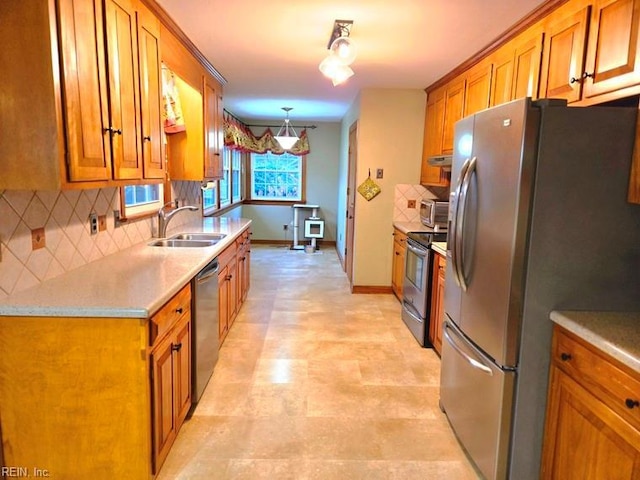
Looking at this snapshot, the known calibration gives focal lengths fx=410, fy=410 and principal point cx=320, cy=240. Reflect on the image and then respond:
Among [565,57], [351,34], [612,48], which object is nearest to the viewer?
[612,48]

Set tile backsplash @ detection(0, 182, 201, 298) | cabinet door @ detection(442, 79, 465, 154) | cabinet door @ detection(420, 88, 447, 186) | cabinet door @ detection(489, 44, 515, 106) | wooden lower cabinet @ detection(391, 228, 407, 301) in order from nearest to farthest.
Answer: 1. tile backsplash @ detection(0, 182, 201, 298)
2. cabinet door @ detection(489, 44, 515, 106)
3. cabinet door @ detection(442, 79, 465, 154)
4. cabinet door @ detection(420, 88, 447, 186)
5. wooden lower cabinet @ detection(391, 228, 407, 301)

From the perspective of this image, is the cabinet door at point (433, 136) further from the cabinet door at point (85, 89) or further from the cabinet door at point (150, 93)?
the cabinet door at point (85, 89)

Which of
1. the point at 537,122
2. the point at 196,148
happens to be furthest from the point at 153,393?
the point at 196,148

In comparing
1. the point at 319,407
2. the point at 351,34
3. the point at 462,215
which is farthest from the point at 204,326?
the point at 351,34

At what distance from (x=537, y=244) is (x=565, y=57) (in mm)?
1189

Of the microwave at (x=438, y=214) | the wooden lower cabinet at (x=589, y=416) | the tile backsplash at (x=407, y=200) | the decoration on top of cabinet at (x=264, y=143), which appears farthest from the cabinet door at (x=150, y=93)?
the decoration on top of cabinet at (x=264, y=143)

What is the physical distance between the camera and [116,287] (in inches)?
73.4

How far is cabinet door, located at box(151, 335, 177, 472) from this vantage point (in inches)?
69.8

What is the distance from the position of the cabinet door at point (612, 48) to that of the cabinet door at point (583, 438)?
130cm

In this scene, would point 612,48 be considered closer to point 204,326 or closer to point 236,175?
point 204,326

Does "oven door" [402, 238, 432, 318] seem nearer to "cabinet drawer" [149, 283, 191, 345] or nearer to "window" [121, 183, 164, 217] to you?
"cabinet drawer" [149, 283, 191, 345]

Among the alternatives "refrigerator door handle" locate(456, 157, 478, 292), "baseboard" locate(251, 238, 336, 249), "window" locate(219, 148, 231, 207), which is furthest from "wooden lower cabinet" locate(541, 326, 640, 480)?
"baseboard" locate(251, 238, 336, 249)

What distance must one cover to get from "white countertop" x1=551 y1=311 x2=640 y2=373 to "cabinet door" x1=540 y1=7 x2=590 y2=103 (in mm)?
1121

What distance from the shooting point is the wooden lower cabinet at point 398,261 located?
452 centimetres
